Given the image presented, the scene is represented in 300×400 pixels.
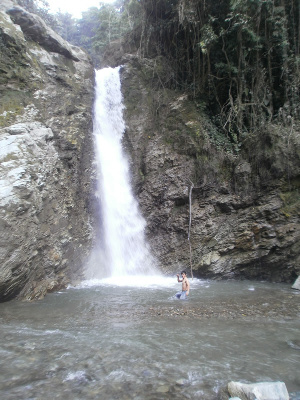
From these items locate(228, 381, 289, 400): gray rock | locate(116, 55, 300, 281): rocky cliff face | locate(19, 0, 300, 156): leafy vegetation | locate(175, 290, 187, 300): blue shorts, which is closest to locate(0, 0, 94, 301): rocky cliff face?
locate(116, 55, 300, 281): rocky cliff face

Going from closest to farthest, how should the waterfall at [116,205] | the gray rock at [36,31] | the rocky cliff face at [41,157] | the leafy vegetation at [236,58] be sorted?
the rocky cliff face at [41,157] < the waterfall at [116,205] < the leafy vegetation at [236,58] < the gray rock at [36,31]

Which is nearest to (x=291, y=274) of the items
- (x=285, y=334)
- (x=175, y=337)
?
(x=285, y=334)

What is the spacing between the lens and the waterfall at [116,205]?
35.4ft

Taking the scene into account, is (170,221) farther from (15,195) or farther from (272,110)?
(272,110)

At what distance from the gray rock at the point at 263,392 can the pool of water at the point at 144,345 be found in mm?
335

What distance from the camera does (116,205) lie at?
38.4 ft

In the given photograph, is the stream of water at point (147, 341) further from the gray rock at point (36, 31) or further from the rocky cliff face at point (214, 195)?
the gray rock at point (36, 31)

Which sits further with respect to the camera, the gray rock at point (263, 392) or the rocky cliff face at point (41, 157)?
the rocky cliff face at point (41, 157)

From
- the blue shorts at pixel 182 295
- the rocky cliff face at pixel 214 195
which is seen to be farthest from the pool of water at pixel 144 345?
the rocky cliff face at pixel 214 195

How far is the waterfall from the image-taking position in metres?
10.8

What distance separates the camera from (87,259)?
405 inches

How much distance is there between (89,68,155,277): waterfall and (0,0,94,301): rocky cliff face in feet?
2.13

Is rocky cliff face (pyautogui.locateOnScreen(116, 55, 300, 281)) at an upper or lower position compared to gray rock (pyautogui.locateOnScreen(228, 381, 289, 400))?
upper

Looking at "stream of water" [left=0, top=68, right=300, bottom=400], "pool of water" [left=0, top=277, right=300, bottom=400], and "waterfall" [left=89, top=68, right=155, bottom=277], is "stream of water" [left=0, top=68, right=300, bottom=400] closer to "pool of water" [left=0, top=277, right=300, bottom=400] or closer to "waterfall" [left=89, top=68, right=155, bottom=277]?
"pool of water" [left=0, top=277, right=300, bottom=400]
